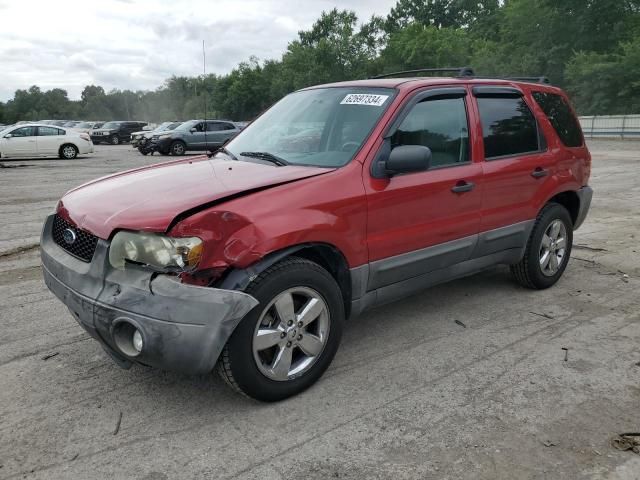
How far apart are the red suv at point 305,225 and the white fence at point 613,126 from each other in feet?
103

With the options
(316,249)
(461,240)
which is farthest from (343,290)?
(461,240)

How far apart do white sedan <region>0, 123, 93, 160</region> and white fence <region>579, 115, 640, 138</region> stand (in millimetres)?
28252

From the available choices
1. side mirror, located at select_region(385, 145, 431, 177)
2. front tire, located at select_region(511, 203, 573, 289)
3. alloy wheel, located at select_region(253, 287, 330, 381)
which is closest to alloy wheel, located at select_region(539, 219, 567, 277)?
front tire, located at select_region(511, 203, 573, 289)

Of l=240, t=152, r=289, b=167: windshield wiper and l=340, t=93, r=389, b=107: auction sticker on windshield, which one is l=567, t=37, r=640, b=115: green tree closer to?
l=340, t=93, r=389, b=107: auction sticker on windshield

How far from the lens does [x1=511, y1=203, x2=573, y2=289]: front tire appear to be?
4.75 meters

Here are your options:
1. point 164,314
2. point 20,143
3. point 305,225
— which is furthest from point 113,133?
point 164,314

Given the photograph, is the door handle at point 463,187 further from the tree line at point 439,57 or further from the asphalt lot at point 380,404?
the tree line at point 439,57

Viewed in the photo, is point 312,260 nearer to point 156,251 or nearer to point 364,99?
point 156,251

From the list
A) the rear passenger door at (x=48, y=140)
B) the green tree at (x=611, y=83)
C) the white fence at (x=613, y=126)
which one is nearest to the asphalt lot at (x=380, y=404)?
the rear passenger door at (x=48, y=140)

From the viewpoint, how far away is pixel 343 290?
3.40 m

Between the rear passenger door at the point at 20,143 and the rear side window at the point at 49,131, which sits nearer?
the rear passenger door at the point at 20,143

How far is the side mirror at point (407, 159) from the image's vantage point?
11.0ft

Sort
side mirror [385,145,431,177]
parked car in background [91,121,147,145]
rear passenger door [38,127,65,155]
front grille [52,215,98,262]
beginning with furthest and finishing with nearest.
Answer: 1. parked car in background [91,121,147,145]
2. rear passenger door [38,127,65,155]
3. side mirror [385,145,431,177]
4. front grille [52,215,98,262]

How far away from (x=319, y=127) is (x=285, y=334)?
1576 mm
